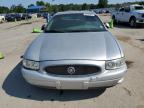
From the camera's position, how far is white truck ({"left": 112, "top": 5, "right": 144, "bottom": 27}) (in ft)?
66.3

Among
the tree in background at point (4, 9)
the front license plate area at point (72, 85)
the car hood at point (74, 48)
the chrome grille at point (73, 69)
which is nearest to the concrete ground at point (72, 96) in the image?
the front license plate area at point (72, 85)

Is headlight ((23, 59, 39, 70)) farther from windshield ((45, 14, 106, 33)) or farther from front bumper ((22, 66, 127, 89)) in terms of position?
windshield ((45, 14, 106, 33))

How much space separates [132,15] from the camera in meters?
20.9

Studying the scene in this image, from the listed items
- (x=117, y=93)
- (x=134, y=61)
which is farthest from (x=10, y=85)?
(x=134, y=61)

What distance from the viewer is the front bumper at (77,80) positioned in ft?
15.8

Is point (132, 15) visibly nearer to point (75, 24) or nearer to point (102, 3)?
point (75, 24)

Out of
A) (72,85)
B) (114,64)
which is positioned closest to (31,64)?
(72,85)

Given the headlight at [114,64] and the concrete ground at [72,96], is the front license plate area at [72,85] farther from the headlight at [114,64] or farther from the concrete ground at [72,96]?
the headlight at [114,64]

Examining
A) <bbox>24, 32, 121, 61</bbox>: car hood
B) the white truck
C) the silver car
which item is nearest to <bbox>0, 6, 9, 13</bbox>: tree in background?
the white truck

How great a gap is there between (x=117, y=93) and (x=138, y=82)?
0.86 meters

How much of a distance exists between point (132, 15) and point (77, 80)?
17.0 meters

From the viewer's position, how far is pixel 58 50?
5188mm

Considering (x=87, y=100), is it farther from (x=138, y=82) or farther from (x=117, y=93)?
(x=138, y=82)

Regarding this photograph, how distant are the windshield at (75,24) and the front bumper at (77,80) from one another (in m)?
1.83
